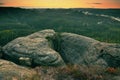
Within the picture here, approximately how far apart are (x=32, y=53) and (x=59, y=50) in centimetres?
585

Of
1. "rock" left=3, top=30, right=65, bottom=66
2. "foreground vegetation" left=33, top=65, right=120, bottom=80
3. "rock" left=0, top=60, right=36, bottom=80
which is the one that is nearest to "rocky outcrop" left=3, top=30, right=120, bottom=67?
"rock" left=3, top=30, right=65, bottom=66

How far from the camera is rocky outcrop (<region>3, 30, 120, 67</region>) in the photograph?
22.7m

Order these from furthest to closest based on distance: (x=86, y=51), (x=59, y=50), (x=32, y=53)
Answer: (x=59, y=50) → (x=86, y=51) → (x=32, y=53)

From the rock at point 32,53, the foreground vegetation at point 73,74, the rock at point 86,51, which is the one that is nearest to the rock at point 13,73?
the foreground vegetation at point 73,74

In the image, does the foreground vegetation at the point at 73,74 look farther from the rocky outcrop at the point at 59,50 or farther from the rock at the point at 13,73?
the rocky outcrop at the point at 59,50

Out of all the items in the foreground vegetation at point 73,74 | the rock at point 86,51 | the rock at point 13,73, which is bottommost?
the rock at point 86,51

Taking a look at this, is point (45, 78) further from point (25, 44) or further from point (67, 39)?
point (67, 39)

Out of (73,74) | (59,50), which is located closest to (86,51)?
(59,50)

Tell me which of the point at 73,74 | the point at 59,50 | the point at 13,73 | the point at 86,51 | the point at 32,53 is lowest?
the point at 59,50

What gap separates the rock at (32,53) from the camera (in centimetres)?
2233

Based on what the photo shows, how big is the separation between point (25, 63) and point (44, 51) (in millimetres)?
2071

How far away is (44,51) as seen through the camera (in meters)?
23.1

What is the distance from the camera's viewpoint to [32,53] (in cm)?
2294

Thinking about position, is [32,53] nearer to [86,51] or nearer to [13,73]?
[13,73]
